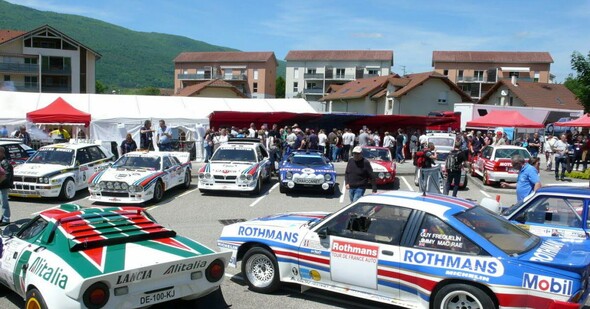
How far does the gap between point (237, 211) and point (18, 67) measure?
6133cm

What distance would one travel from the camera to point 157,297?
5059mm

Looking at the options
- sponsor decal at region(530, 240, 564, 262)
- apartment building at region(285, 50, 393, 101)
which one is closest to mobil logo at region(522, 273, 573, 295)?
sponsor decal at region(530, 240, 564, 262)

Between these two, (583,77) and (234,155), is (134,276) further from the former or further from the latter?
(583,77)

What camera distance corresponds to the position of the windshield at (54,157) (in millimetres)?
14086

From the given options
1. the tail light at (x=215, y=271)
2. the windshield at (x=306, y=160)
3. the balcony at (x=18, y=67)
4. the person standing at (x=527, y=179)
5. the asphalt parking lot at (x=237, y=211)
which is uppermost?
the balcony at (x=18, y=67)

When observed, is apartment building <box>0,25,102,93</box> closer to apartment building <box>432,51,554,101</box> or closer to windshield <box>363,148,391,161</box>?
windshield <box>363,148,391,161</box>

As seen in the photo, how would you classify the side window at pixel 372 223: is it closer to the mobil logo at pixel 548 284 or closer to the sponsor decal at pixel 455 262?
the sponsor decal at pixel 455 262

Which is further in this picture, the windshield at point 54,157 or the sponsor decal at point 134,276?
the windshield at point 54,157

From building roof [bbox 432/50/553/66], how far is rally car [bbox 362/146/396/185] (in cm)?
8008

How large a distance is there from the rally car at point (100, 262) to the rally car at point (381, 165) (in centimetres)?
1138

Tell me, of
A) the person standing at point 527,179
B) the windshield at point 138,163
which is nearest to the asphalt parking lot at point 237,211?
the windshield at point 138,163

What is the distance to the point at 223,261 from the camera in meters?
5.62

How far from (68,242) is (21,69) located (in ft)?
220

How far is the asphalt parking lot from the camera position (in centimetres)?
622
